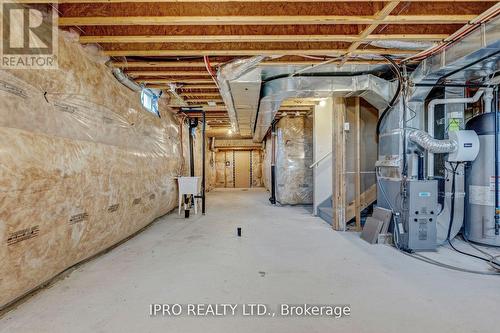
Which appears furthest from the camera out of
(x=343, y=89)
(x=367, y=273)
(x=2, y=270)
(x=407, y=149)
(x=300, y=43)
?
(x=343, y=89)

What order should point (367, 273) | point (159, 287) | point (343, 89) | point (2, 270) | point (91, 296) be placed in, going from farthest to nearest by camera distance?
point (343, 89) → point (367, 273) → point (159, 287) → point (91, 296) → point (2, 270)

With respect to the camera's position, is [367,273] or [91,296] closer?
[91,296]

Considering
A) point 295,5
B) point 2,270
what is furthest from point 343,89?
point 2,270

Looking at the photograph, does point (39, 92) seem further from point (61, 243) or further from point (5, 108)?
point (61, 243)

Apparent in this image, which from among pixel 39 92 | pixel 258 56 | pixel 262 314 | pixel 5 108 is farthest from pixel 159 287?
pixel 258 56

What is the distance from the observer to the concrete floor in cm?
153

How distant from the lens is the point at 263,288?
196cm

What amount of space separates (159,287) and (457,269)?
2.64m

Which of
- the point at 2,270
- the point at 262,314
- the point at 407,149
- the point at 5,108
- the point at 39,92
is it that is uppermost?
the point at 39,92

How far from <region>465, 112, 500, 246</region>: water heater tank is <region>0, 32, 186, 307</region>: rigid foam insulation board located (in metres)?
4.26

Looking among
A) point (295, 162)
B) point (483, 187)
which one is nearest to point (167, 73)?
point (295, 162)

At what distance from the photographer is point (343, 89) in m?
3.22

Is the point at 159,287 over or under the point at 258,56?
under
